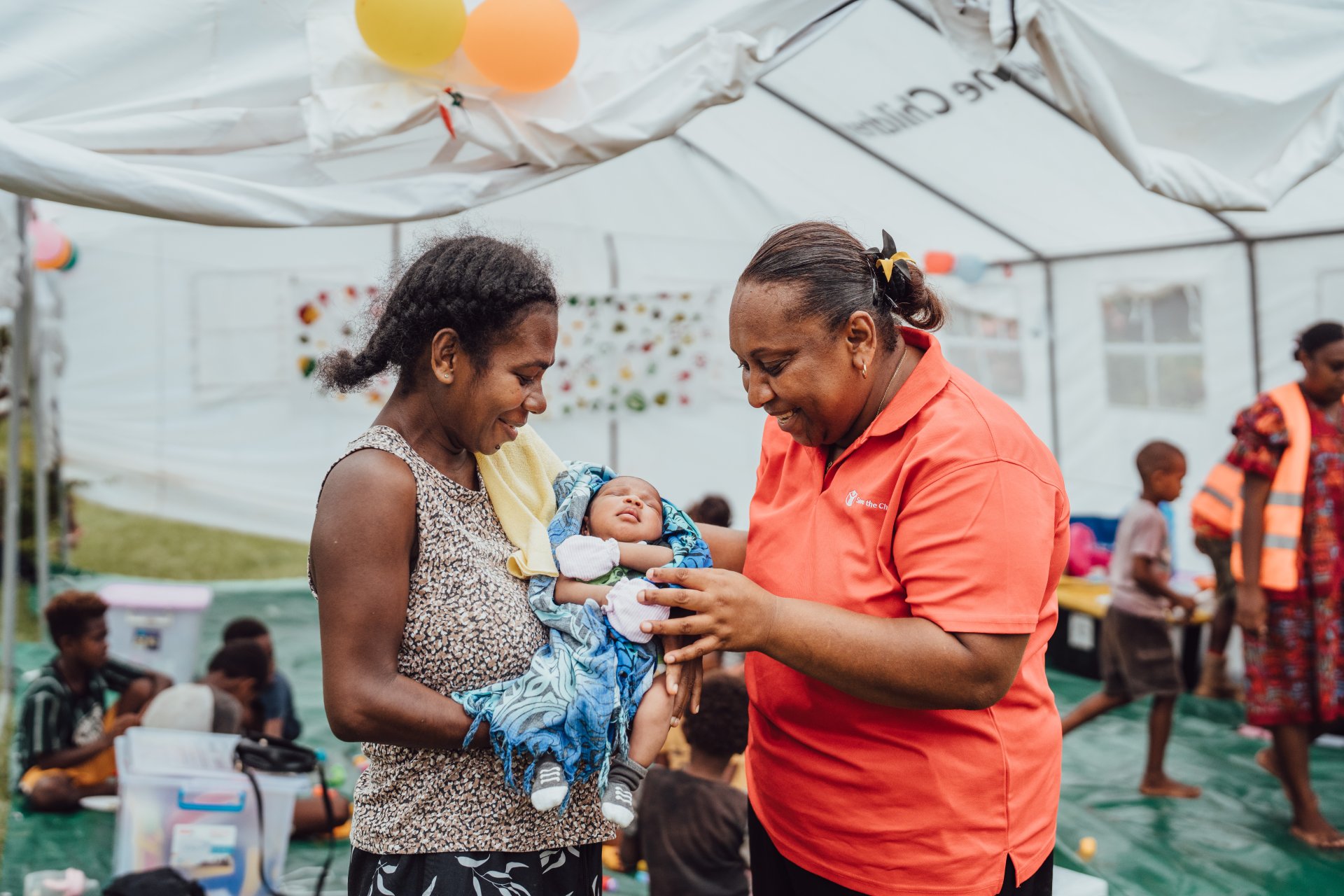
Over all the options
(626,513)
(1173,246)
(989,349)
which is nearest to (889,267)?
(626,513)

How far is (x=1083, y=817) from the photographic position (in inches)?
174

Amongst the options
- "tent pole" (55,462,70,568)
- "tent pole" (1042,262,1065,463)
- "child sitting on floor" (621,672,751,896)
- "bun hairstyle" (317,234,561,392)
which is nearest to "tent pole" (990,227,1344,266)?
"tent pole" (1042,262,1065,463)

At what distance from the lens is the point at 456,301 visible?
1.75 metres

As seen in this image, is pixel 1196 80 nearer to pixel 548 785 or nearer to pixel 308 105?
pixel 308 105

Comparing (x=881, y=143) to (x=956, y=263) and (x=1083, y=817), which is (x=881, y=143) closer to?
(x=956, y=263)

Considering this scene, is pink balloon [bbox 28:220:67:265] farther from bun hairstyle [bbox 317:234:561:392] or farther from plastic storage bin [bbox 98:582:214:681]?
bun hairstyle [bbox 317:234:561:392]

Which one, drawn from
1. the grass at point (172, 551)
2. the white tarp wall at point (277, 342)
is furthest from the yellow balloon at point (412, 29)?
the grass at point (172, 551)

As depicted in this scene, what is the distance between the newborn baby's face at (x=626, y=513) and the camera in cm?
207

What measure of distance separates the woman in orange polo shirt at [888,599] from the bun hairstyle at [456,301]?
0.38 meters

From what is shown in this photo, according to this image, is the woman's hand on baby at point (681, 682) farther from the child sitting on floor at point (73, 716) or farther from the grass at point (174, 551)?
the grass at point (174, 551)

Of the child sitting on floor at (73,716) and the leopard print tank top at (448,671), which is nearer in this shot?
the leopard print tank top at (448,671)

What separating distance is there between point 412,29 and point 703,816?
2261 mm

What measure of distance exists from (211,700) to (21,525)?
595cm

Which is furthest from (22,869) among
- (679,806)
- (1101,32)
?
(1101,32)
